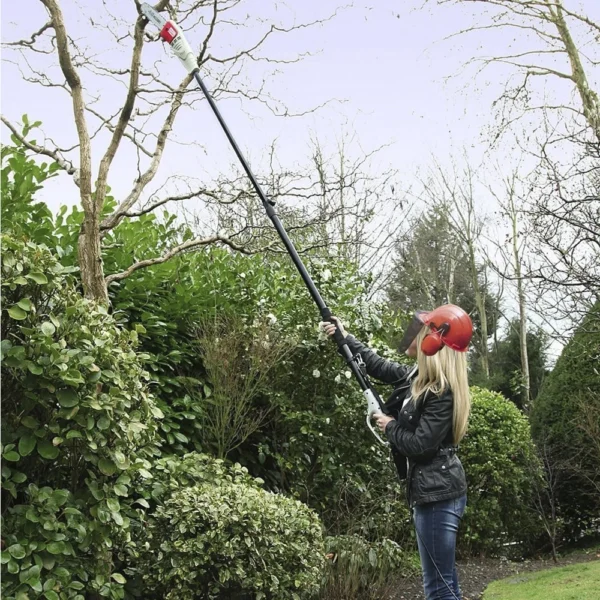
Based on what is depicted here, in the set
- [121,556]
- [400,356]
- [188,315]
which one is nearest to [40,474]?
[121,556]

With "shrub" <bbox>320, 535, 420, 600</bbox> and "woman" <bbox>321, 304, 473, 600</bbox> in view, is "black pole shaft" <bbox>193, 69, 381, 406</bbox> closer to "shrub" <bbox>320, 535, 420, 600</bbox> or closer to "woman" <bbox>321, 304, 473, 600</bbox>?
"woman" <bbox>321, 304, 473, 600</bbox>

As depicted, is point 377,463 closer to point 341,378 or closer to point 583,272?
point 341,378

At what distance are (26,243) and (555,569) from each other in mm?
5140

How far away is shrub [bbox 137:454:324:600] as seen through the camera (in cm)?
406

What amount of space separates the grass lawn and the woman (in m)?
2.34

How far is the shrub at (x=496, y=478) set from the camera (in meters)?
7.10

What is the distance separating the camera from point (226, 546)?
4.03 m

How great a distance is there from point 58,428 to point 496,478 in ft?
16.3

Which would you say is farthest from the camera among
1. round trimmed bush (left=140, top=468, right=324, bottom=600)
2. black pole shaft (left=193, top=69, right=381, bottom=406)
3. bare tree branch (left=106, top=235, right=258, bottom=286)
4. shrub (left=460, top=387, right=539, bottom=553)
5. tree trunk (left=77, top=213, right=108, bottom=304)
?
shrub (left=460, top=387, right=539, bottom=553)

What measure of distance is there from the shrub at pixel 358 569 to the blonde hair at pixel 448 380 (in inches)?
83.4

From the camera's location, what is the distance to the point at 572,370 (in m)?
7.86

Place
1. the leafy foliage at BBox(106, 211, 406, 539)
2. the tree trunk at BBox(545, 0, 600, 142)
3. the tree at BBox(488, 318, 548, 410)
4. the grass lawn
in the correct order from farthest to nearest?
the tree at BBox(488, 318, 548, 410) < the tree trunk at BBox(545, 0, 600, 142) < the leafy foliage at BBox(106, 211, 406, 539) < the grass lawn

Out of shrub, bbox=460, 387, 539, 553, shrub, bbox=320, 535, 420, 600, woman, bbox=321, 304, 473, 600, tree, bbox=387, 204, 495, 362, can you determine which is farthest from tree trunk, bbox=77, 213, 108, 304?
tree, bbox=387, 204, 495, 362

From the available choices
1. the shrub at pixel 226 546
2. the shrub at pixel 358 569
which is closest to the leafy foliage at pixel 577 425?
the shrub at pixel 358 569
